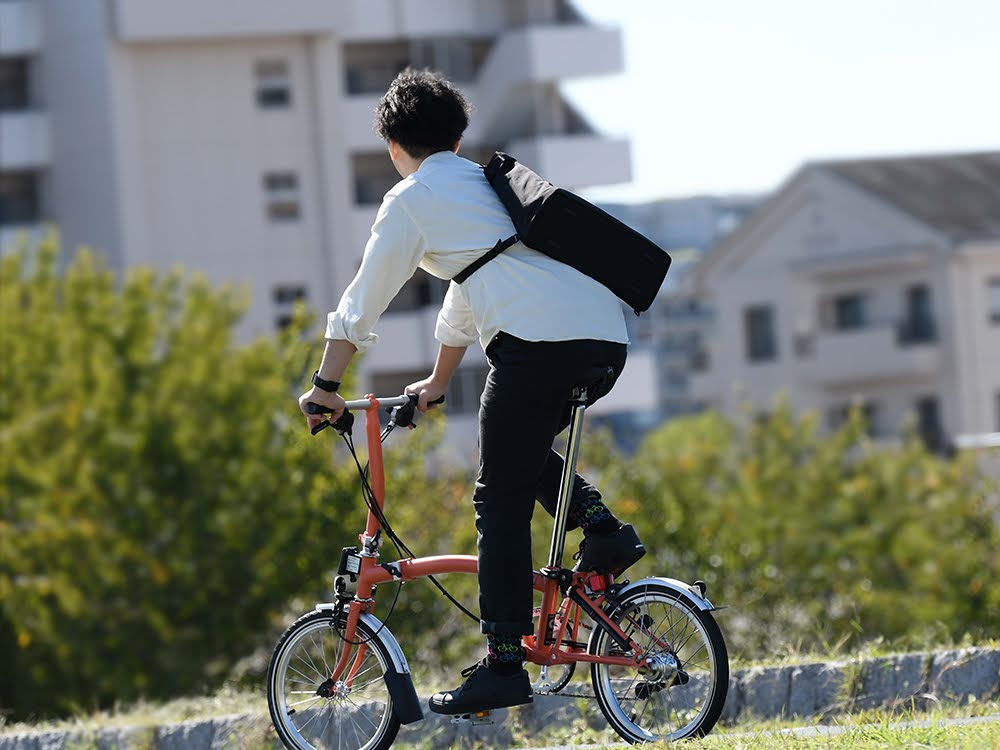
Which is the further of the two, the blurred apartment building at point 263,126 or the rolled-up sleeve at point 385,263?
the blurred apartment building at point 263,126

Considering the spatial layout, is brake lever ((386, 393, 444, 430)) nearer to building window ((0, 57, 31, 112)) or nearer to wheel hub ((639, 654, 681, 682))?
wheel hub ((639, 654, 681, 682))

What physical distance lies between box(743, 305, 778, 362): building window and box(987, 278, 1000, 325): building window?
279 inches

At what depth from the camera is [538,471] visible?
5082 mm

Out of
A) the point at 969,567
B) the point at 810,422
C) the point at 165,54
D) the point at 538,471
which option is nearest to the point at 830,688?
the point at 538,471

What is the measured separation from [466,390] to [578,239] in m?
34.2

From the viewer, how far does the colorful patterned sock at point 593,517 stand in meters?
5.26

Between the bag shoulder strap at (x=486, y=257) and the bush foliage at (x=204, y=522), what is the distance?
6.33 metres

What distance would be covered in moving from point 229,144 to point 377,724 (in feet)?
108

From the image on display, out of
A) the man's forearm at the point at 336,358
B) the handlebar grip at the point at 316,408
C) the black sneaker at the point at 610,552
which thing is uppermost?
the man's forearm at the point at 336,358

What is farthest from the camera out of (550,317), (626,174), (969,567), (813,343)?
(813,343)

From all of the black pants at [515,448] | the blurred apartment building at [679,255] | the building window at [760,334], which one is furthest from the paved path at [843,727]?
Answer: the blurred apartment building at [679,255]

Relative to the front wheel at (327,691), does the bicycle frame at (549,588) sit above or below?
above

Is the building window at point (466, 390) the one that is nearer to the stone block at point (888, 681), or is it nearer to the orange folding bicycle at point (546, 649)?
the stone block at point (888, 681)

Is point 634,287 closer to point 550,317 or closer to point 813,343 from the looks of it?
point 550,317
